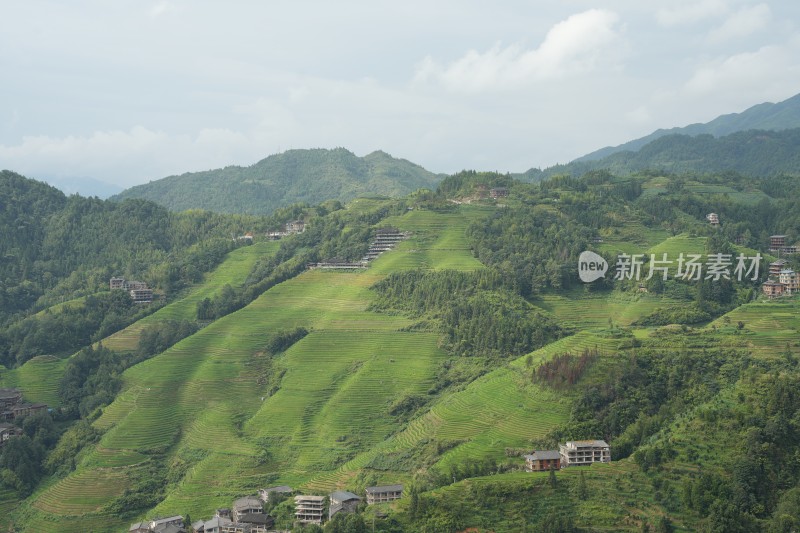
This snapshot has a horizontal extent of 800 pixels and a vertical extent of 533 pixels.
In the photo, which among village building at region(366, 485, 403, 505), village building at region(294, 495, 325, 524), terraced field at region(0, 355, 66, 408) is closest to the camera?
village building at region(294, 495, 325, 524)

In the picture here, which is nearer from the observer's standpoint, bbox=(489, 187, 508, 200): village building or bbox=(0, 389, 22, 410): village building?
bbox=(0, 389, 22, 410): village building

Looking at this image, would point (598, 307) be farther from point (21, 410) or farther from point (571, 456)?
point (21, 410)

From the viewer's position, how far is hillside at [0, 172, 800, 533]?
27531mm

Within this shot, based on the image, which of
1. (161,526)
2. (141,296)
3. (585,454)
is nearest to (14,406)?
(141,296)

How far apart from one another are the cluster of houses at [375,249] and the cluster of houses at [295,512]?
991 inches

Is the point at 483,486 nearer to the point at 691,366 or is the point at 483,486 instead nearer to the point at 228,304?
the point at 691,366

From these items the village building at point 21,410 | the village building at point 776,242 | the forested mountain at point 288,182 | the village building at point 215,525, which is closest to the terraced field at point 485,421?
the village building at point 215,525

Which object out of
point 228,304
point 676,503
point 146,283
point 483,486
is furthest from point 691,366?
point 146,283

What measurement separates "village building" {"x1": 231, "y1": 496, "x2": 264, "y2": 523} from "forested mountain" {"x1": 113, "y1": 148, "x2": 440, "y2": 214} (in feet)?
259

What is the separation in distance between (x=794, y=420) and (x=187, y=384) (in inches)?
1027

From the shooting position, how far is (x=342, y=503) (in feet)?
96.3

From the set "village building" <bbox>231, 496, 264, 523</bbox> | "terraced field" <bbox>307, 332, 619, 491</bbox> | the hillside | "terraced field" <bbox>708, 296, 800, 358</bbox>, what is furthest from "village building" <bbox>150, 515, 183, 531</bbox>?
Answer: "terraced field" <bbox>708, 296, 800, 358</bbox>

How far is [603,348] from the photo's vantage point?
35.8m

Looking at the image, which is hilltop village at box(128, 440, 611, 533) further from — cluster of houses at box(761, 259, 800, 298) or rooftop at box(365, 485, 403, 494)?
cluster of houses at box(761, 259, 800, 298)
